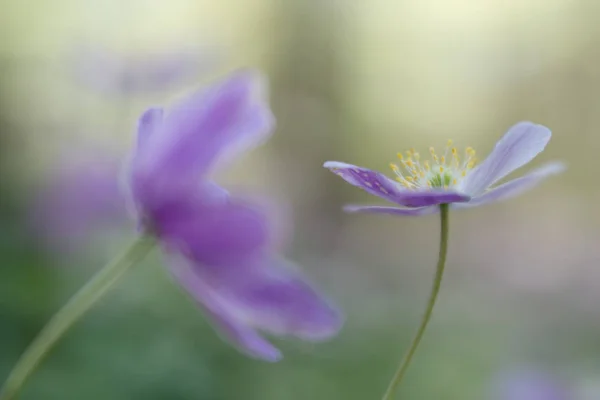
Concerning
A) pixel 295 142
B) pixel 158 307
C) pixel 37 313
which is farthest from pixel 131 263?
pixel 295 142

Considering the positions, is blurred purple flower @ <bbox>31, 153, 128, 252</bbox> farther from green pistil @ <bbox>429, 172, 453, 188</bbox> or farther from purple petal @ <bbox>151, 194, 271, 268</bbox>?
purple petal @ <bbox>151, 194, 271, 268</bbox>

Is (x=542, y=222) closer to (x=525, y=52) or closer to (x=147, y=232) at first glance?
(x=525, y=52)

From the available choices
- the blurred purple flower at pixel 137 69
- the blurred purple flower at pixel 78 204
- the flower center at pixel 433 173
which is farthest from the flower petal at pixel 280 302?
the blurred purple flower at pixel 137 69

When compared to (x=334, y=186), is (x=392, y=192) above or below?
above

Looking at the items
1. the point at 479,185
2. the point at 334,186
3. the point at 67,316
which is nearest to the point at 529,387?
the point at 479,185

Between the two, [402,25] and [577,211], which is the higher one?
[402,25]

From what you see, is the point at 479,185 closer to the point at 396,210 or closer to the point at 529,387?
the point at 396,210

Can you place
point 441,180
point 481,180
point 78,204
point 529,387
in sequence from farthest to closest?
point 78,204 < point 529,387 < point 441,180 < point 481,180
